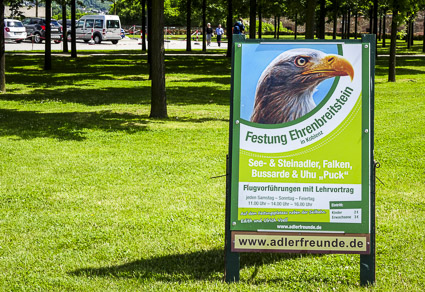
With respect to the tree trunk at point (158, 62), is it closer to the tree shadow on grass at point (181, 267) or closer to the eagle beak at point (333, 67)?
the tree shadow on grass at point (181, 267)

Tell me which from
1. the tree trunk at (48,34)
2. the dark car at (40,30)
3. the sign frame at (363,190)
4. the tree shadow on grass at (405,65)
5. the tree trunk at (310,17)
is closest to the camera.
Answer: the sign frame at (363,190)

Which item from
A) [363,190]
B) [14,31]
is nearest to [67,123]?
[363,190]

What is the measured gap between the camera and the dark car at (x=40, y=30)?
5136 cm

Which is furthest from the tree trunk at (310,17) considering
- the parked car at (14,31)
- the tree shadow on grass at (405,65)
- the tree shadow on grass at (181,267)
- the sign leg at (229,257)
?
the parked car at (14,31)

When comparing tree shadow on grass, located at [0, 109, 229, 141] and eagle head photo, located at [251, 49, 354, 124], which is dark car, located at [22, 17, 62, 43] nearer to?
tree shadow on grass, located at [0, 109, 229, 141]

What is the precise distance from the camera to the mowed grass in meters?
4.93

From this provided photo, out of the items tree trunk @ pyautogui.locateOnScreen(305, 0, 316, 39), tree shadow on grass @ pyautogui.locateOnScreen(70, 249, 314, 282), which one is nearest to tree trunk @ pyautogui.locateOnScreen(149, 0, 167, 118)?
tree trunk @ pyautogui.locateOnScreen(305, 0, 316, 39)

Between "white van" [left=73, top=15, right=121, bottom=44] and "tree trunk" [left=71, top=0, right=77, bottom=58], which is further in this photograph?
"white van" [left=73, top=15, right=121, bottom=44]

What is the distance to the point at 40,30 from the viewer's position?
53656 mm

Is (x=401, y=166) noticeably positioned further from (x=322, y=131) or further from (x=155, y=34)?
(x=155, y=34)

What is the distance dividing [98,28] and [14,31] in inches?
275

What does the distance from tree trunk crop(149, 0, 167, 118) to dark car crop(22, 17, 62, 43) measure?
3779 cm

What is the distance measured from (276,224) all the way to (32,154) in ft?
19.9

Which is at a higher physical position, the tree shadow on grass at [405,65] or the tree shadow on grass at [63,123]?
the tree shadow on grass at [405,65]
